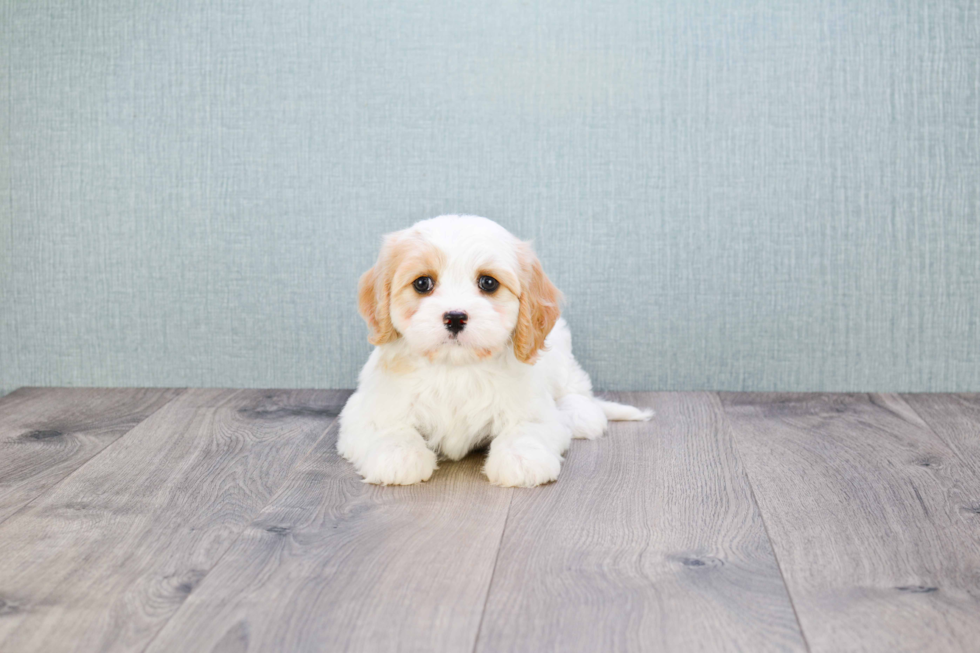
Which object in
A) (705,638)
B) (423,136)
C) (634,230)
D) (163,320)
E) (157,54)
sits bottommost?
(705,638)

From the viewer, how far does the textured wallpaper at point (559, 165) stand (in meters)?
2.57

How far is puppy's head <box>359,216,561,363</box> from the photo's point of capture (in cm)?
179

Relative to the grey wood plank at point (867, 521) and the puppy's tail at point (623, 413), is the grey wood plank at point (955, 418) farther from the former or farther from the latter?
the puppy's tail at point (623, 413)

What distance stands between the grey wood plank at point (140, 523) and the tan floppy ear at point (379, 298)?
0.39 meters

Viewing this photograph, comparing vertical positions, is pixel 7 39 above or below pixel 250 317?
above

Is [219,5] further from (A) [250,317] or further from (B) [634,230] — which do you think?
(B) [634,230]

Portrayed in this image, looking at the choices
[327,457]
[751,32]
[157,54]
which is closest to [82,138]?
[157,54]

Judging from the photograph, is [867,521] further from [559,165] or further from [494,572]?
[559,165]

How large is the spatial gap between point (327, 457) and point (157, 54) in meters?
1.45

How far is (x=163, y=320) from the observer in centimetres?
279

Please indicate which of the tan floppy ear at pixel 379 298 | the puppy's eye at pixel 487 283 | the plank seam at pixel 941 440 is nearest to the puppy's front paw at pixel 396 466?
the tan floppy ear at pixel 379 298

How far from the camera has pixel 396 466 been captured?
6.03 ft

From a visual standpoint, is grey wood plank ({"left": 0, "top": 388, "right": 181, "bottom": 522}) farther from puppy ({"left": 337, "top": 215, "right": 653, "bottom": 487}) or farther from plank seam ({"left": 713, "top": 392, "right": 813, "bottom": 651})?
plank seam ({"left": 713, "top": 392, "right": 813, "bottom": 651})

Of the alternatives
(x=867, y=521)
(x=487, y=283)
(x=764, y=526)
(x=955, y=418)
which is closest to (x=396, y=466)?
(x=487, y=283)
